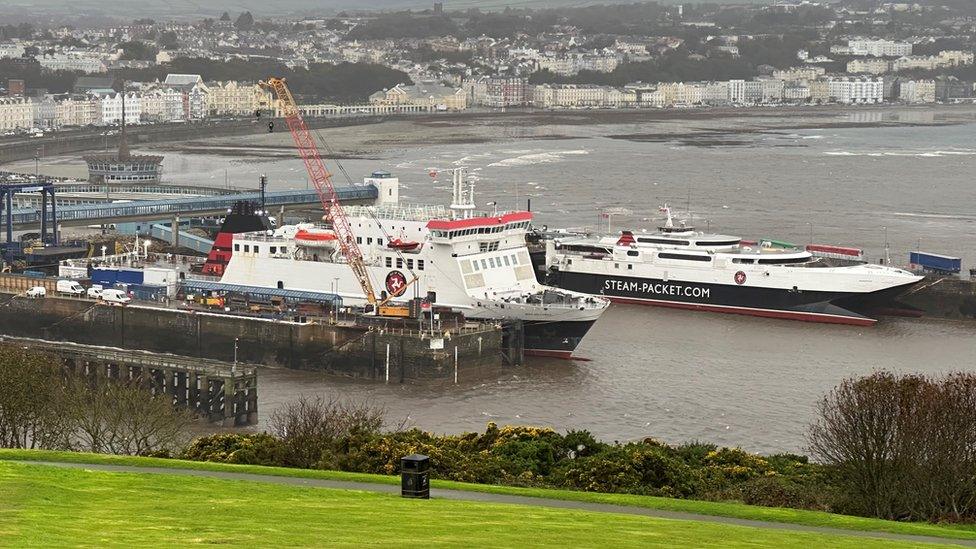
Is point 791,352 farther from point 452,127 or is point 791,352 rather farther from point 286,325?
point 452,127

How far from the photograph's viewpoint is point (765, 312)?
151 feet

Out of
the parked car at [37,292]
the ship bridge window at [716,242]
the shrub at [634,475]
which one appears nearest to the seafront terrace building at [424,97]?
the ship bridge window at [716,242]

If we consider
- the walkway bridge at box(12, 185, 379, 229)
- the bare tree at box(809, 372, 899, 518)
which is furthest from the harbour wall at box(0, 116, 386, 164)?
the bare tree at box(809, 372, 899, 518)

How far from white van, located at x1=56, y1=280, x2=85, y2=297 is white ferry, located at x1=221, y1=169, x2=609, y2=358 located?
3914mm

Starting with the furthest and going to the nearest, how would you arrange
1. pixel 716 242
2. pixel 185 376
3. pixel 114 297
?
pixel 716 242, pixel 114 297, pixel 185 376

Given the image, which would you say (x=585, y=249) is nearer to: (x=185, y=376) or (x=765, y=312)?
(x=765, y=312)

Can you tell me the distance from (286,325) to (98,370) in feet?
15.7

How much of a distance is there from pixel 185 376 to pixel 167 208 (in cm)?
2391

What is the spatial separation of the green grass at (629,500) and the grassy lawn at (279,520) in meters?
1.00

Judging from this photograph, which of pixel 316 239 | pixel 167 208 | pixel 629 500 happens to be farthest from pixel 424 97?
pixel 629 500

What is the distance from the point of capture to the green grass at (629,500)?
→ 17547mm

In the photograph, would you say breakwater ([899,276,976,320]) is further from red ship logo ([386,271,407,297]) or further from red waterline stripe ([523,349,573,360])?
red ship logo ([386,271,407,297])

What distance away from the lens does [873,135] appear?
121812 mm

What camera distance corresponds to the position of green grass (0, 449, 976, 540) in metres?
17.5
